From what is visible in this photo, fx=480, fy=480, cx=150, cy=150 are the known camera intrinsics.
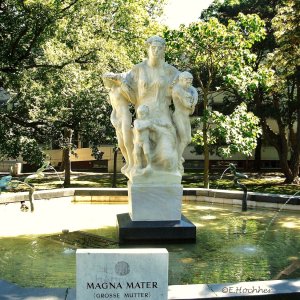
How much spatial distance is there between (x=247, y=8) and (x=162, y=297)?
2433 cm

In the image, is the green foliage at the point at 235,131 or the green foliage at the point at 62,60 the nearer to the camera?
the green foliage at the point at 62,60

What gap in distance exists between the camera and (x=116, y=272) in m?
3.55

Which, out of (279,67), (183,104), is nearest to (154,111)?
(183,104)

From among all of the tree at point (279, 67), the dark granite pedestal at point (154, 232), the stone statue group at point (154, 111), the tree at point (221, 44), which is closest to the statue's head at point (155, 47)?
the stone statue group at point (154, 111)

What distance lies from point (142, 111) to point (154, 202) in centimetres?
149

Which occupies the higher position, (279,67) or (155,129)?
(279,67)

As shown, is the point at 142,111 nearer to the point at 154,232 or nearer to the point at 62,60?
the point at 154,232

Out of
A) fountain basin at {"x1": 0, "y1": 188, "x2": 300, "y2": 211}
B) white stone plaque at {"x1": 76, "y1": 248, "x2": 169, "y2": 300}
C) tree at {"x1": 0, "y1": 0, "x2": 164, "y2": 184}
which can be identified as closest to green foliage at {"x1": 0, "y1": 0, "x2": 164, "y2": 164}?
tree at {"x1": 0, "y1": 0, "x2": 164, "y2": 184}

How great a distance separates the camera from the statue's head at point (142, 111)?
7.79 m

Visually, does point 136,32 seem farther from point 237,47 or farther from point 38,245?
point 38,245

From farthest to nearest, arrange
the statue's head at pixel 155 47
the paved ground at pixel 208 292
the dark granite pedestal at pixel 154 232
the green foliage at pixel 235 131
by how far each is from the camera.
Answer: the green foliage at pixel 235 131 → the statue's head at pixel 155 47 → the dark granite pedestal at pixel 154 232 → the paved ground at pixel 208 292

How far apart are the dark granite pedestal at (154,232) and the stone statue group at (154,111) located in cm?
81

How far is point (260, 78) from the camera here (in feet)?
53.2

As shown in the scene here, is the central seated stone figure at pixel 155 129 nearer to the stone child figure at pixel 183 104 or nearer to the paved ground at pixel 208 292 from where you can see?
the stone child figure at pixel 183 104
